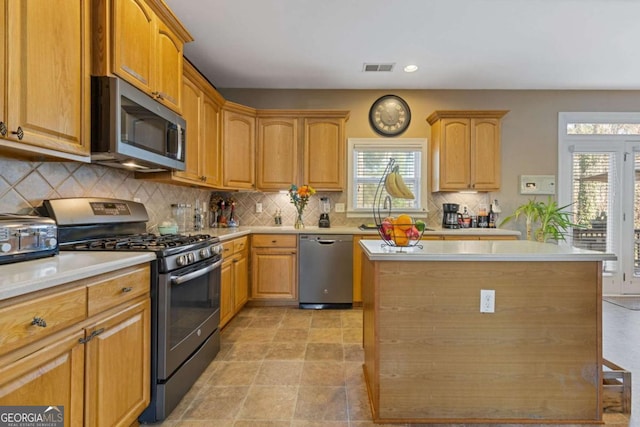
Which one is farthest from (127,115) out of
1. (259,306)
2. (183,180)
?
(259,306)

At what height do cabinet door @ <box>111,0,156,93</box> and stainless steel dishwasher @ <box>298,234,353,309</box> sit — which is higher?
cabinet door @ <box>111,0,156,93</box>

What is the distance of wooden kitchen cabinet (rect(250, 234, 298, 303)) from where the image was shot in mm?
3527

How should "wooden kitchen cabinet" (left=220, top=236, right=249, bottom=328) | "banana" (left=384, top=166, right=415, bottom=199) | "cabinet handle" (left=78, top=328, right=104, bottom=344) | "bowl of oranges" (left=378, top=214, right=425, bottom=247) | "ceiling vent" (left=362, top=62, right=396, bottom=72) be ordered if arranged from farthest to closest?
"ceiling vent" (left=362, top=62, right=396, bottom=72), "wooden kitchen cabinet" (left=220, top=236, right=249, bottom=328), "banana" (left=384, top=166, right=415, bottom=199), "bowl of oranges" (left=378, top=214, right=425, bottom=247), "cabinet handle" (left=78, top=328, right=104, bottom=344)

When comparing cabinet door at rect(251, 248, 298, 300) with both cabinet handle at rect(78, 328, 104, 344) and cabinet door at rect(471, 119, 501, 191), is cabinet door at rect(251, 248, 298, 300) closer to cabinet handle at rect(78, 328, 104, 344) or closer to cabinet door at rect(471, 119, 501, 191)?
cabinet handle at rect(78, 328, 104, 344)

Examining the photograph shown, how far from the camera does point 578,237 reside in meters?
4.16

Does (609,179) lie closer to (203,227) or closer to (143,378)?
(203,227)

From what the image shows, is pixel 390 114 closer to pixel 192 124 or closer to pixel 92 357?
pixel 192 124

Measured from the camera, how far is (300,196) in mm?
3699

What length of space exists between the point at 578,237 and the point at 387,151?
9.07ft

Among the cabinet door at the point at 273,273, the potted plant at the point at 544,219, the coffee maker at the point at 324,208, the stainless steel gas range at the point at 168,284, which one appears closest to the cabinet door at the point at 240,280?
the cabinet door at the point at 273,273

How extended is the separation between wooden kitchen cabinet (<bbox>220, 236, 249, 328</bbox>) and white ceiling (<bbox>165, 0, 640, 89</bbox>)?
1.93 m

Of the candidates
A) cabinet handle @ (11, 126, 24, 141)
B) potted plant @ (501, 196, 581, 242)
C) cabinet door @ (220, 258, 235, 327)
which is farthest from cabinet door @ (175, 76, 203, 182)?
potted plant @ (501, 196, 581, 242)

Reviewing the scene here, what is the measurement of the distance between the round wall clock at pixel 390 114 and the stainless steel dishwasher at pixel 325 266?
5.26 ft

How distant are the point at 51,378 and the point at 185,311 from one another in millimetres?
813
